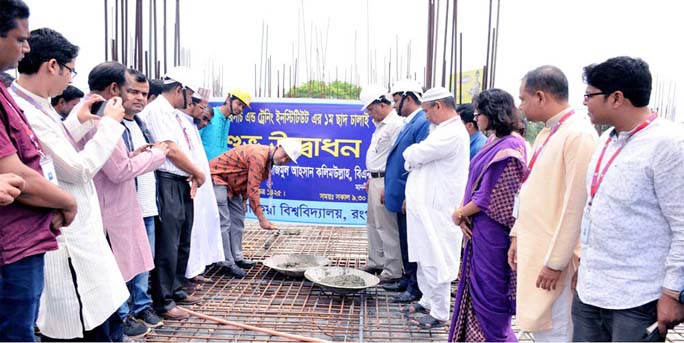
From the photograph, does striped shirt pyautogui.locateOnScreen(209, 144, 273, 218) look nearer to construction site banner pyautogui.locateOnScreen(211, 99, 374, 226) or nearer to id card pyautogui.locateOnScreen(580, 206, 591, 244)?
construction site banner pyautogui.locateOnScreen(211, 99, 374, 226)

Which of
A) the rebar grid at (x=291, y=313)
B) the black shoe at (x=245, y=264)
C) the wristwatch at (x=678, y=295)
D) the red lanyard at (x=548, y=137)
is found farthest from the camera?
the black shoe at (x=245, y=264)

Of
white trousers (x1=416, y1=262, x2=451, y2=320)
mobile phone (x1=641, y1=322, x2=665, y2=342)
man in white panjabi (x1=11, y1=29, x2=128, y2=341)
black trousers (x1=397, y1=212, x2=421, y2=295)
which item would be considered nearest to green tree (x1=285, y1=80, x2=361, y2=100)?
black trousers (x1=397, y1=212, x2=421, y2=295)

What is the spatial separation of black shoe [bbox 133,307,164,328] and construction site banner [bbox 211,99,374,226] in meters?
3.00

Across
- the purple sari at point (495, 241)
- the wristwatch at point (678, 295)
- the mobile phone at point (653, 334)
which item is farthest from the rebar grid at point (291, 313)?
the wristwatch at point (678, 295)

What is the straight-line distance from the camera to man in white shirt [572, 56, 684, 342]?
1607mm

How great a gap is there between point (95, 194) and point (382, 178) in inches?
119

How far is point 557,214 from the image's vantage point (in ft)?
7.13

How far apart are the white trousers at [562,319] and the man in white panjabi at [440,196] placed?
1.17 m

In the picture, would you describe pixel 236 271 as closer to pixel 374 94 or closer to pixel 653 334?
pixel 374 94

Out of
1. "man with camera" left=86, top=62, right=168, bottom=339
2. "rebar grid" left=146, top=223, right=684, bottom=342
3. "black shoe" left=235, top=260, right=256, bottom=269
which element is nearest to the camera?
"man with camera" left=86, top=62, right=168, bottom=339

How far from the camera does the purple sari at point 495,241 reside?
2.60 m

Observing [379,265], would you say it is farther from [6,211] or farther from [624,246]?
[6,211]

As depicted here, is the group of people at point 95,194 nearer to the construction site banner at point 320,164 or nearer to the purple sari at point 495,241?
the construction site banner at point 320,164

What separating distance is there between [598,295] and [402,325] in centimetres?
198
